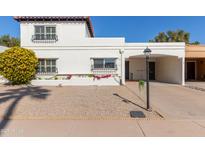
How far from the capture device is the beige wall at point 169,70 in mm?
16203

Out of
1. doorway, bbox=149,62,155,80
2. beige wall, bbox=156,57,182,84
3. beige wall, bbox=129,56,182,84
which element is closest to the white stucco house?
beige wall, bbox=156,57,182,84

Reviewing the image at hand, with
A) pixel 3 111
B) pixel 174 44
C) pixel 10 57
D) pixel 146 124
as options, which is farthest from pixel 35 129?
pixel 174 44

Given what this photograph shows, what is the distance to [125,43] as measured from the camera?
52.5 ft

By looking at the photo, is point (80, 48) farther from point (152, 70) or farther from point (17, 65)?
point (152, 70)

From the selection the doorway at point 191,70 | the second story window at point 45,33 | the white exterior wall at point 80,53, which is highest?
the second story window at point 45,33

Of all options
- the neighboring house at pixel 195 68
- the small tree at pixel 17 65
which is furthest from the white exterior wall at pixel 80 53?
the neighboring house at pixel 195 68

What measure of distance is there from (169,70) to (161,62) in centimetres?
210

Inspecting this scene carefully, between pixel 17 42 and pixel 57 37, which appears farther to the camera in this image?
pixel 17 42

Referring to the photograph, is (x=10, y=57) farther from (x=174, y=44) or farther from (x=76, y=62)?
(x=174, y=44)

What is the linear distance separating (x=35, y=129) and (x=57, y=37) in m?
12.2

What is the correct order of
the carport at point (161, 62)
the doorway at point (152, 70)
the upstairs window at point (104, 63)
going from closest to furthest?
the carport at point (161, 62) < the upstairs window at point (104, 63) < the doorway at point (152, 70)

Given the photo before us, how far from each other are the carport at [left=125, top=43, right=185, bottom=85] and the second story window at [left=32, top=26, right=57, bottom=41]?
6.56 metres

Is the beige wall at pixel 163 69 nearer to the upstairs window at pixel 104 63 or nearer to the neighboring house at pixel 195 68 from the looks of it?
the neighboring house at pixel 195 68

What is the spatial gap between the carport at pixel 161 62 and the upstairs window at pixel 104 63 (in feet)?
4.51
